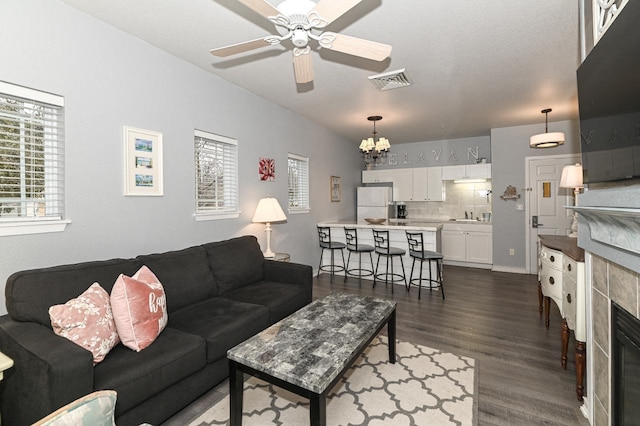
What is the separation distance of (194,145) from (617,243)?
3.44 meters

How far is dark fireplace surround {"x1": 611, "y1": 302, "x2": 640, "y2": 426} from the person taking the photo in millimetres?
1383

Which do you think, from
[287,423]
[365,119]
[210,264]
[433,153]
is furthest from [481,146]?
[287,423]

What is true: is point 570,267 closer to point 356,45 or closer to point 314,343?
point 314,343

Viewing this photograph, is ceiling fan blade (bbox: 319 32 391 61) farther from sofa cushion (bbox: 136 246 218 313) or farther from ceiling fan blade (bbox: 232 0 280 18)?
sofa cushion (bbox: 136 246 218 313)

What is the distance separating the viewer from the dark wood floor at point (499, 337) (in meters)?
2.00

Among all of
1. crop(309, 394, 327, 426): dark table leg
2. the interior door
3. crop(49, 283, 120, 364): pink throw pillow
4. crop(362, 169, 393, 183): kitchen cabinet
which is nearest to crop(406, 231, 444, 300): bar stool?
the interior door

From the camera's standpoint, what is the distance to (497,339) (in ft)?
9.82

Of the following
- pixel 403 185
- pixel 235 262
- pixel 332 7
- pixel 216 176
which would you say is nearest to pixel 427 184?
pixel 403 185

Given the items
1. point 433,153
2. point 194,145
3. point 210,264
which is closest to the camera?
point 210,264

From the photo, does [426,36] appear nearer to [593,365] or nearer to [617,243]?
[617,243]

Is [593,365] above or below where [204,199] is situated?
below

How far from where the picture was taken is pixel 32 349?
1.45 m

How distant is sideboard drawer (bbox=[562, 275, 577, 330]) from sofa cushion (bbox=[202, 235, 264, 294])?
2809mm

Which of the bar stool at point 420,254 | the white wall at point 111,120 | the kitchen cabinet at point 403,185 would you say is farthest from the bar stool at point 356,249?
the kitchen cabinet at point 403,185
